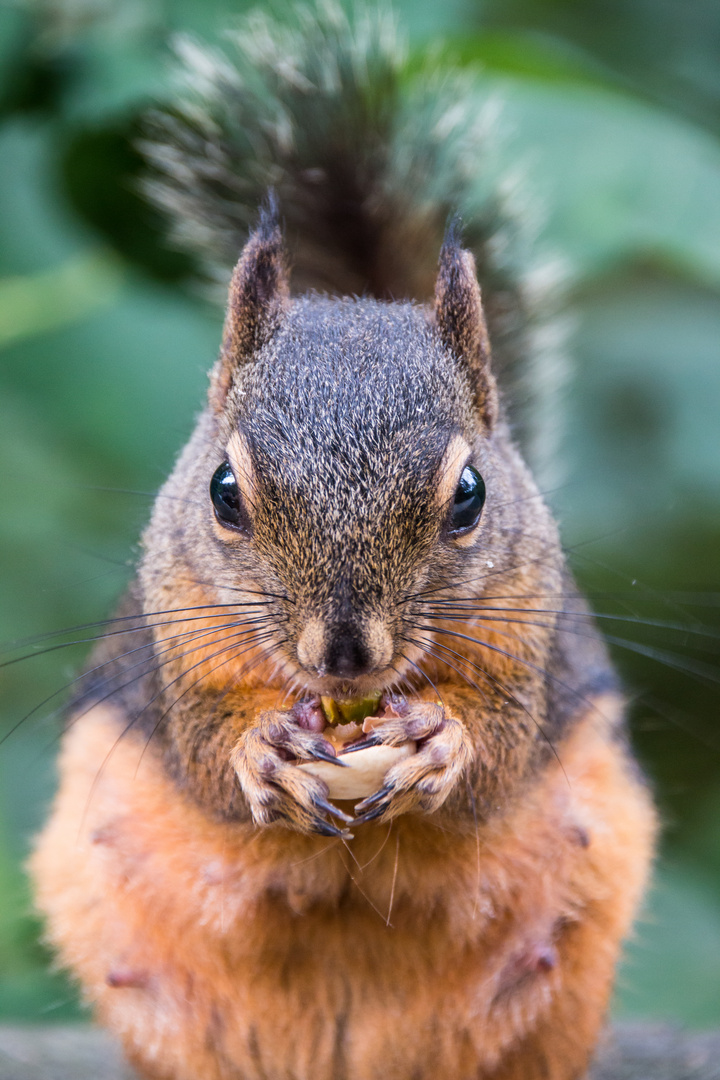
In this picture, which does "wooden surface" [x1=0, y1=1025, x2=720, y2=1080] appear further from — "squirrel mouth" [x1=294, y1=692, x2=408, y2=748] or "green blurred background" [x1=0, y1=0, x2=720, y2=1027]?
"squirrel mouth" [x1=294, y1=692, x2=408, y2=748]

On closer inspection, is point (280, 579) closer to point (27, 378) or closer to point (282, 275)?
point (282, 275)

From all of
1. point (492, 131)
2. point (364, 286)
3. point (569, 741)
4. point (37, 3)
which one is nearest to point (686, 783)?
point (569, 741)

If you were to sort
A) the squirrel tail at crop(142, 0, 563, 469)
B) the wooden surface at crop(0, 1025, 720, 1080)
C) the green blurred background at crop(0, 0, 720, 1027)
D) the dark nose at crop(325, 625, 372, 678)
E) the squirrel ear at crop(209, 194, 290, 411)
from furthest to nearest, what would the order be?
the green blurred background at crop(0, 0, 720, 1027) < the squirrel tail at crop(142, 0, 563, 469) < the wooden surface at crop(0, 1025, 720, 1080) < the squirrel ear at crop(209, 194, 290, 411) < the dark nose at crop(325, 625, 372, 678)

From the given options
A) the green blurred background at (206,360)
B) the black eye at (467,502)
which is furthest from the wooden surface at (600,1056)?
the black eye at (467,502)

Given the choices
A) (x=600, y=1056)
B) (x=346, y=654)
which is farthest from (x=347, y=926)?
(x=600, y=1056)

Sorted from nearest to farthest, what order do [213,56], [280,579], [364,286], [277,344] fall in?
[280,579], [277,344], [364,286], [213,56]

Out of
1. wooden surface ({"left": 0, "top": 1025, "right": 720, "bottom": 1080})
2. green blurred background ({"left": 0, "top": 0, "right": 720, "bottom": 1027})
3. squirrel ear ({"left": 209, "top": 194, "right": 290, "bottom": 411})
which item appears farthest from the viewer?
green blurred background ({"left": 0, "top": 0, "right": 720, "bottom": 1027})

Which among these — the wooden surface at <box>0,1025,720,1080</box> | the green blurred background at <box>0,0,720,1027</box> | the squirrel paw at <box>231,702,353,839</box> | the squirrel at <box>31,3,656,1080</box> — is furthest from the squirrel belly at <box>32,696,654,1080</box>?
the green blurred background at <box>0,0,720,1027</box>

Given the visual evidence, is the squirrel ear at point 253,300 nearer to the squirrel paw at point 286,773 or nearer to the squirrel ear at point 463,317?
the squirrel ear at point 463,317
